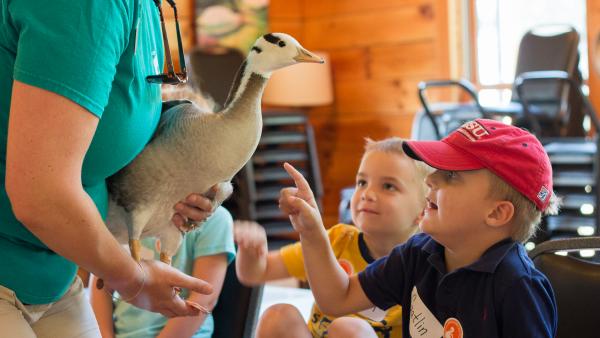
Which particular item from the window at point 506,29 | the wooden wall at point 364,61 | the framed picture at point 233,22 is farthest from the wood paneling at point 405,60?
the framed picture at point 233,22

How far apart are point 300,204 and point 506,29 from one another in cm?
368

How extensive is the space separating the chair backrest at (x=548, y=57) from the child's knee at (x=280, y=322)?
2.72 metres

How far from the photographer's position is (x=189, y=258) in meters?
1.77

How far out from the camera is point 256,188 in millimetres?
4578

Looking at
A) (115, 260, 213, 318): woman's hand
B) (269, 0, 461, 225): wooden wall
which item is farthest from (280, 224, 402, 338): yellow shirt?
(269, 0, 461, 225): wooden wall

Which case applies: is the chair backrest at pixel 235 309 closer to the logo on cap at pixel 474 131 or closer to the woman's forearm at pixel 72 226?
the logo on cap at pixel 474 131

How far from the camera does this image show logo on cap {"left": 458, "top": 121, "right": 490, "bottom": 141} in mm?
1210

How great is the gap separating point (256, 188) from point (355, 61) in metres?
1.20

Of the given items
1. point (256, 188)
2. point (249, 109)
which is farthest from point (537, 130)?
point (249, 109)

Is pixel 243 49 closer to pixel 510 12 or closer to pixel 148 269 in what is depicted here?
pixel 510 12

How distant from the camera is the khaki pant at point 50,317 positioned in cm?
91

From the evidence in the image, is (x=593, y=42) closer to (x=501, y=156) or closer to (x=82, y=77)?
(x=501, y=156)

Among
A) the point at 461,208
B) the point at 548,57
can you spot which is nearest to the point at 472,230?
the point at 461,208

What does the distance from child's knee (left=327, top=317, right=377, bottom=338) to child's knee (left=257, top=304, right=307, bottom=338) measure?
0.23 feet
